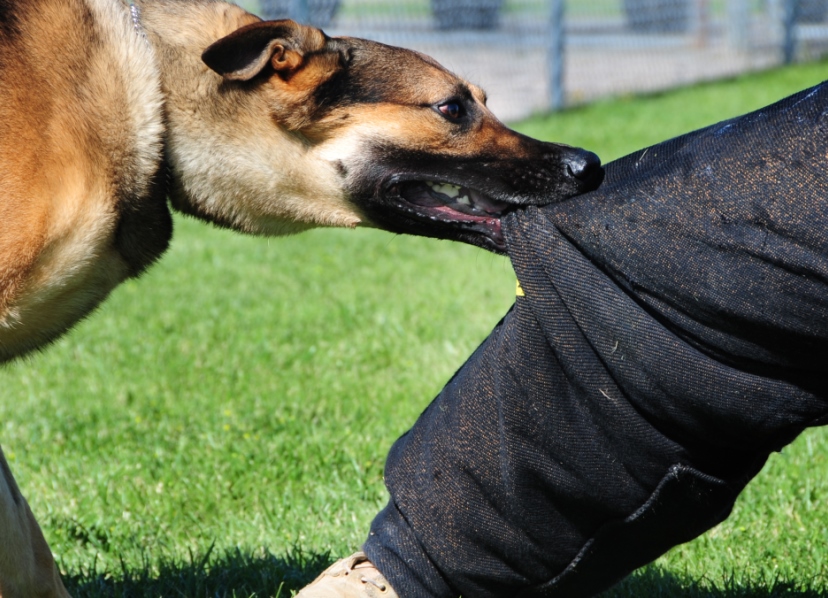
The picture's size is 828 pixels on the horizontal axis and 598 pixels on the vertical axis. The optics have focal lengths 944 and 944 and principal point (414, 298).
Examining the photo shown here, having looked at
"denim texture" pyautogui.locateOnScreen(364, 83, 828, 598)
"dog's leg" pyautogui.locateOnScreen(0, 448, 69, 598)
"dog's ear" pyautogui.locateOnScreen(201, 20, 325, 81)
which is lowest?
"dog's leg" pyautogui.locateOnScreen(0, 448, 69, 598)

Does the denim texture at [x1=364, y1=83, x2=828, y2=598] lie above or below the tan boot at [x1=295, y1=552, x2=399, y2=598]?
above

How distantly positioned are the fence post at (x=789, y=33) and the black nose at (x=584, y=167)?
13073 mm

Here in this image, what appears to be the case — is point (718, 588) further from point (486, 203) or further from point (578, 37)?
point (578, 37)

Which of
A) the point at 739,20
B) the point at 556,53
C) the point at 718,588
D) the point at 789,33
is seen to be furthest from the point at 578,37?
the point at 718,588

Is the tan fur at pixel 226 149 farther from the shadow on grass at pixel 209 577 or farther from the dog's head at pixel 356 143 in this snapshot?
the shadow on grass at pixel 209 577

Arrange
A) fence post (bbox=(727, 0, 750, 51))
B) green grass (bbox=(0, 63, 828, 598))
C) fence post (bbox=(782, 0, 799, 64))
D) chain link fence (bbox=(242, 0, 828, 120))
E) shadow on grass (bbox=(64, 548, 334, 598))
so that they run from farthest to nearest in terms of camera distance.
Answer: fence post (bbox=(727, 0, 750, 51)), fence post (bbox=(782, 0, 799, 64)), chain link fence (bbox=(242, 0, 828, 120)), green grass (bbox=(0, 63, 828, 598)), shadow on grass (bbox=(64, 548, 334, 598))

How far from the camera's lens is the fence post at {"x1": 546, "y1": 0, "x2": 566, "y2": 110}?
11.6 m

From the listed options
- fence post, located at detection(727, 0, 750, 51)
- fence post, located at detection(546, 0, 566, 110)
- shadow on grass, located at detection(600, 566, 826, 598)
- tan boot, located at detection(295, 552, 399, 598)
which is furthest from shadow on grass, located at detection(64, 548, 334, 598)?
fence post, located at detection(727, 0, 750, 51)

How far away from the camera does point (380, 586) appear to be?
2.58m

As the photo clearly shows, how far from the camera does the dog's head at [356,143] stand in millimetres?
2807

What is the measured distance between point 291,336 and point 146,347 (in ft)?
2.49

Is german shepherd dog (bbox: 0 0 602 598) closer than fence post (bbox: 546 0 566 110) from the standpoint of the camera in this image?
Yes

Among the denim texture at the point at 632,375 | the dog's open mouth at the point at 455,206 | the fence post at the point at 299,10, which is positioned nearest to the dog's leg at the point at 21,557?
the denim texture at the point at 632,375

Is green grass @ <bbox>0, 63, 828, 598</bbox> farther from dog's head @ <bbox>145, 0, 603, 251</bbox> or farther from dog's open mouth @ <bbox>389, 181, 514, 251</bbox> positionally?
dog's open mouth @ <bbox>389, 181, 514, 251</bbox>
